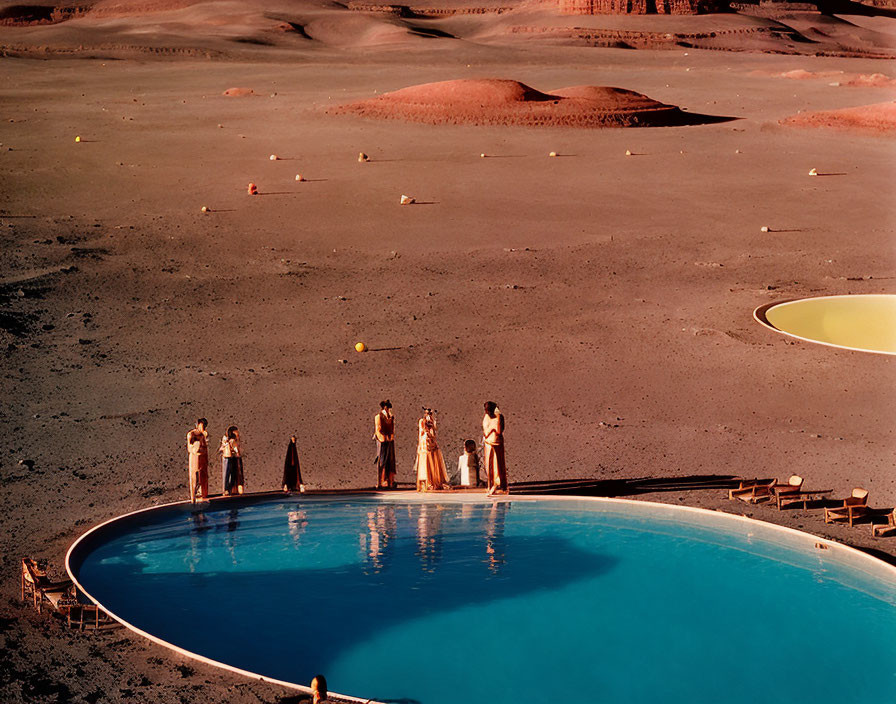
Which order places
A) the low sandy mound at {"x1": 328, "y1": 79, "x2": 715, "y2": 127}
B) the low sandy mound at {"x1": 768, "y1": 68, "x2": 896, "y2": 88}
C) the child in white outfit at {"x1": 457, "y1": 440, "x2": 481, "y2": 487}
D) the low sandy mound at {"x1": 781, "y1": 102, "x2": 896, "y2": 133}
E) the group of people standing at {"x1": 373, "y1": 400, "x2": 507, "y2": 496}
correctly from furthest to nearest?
the low sandy mound at {"x1": 768, "y1": 68, "x2": 896, "y2": 88}
the low sandy mound at {"x1": 328, "y1": 79, "x2": 715, "y2": 127}
the low sandy mound at {"x1": 781, "y1": 102, "x2": 896, "y2": 133}
the child in white outfit at {"x1": 457, "y1": 440, "x2": 481, "y2": 487}
the group of people standing at {"x1": 373, "y1": 400, "x2": 507, "y2": 496}

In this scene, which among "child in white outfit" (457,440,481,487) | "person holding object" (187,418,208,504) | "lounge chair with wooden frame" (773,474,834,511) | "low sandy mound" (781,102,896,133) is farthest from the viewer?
"low sandy mound" (781,102,896,133)

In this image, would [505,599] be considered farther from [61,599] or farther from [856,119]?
[856,119]

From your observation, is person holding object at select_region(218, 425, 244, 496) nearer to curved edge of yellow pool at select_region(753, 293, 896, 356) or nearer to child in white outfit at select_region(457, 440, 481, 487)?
child in white outfit at select_region(457, 440, 481, 487)

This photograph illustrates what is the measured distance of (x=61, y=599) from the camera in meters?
11.5

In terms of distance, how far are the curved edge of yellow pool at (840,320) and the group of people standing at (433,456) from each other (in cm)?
775

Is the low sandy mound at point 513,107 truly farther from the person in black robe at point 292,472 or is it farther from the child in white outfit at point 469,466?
the person in black robe at point 292,472

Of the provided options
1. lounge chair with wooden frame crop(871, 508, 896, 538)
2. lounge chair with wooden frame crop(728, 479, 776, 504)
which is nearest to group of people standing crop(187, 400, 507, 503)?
lounge chair with wooden frame crop(728, 479, 776, 504)

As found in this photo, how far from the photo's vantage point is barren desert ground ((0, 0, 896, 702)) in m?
14.9

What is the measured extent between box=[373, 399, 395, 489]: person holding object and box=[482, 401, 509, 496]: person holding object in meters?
1.11

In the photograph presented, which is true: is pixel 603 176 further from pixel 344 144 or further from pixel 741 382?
pixel 741 382

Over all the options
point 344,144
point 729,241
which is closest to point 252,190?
point 344,144

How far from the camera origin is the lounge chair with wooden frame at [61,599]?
1134 cm

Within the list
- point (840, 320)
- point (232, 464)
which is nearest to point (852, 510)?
point (232, 464)

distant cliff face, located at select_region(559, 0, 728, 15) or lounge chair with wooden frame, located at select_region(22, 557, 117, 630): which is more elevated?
distant cliff face, located at select_region(559, 0, 728, 15)
